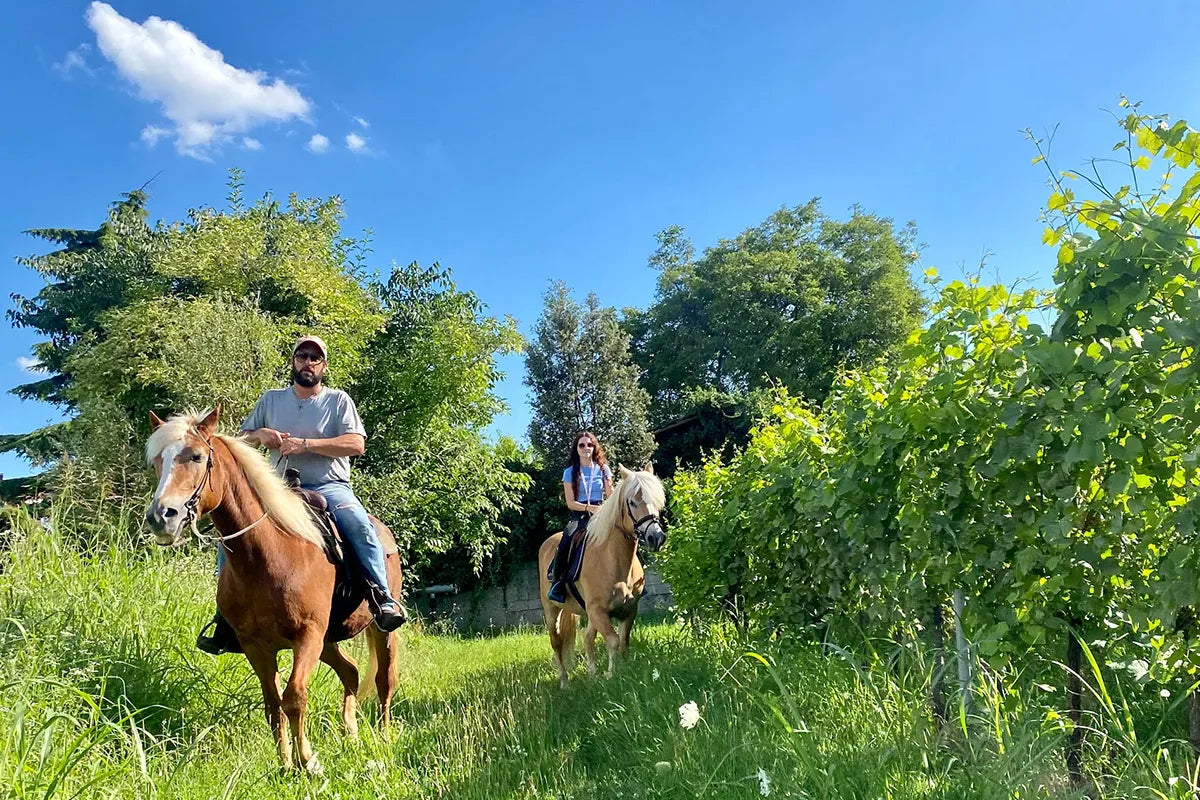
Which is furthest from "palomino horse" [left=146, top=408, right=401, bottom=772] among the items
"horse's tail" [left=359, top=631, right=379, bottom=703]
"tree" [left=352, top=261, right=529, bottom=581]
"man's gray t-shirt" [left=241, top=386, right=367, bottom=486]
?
"tree" [left=352, top=261, right=529, bottom=581]

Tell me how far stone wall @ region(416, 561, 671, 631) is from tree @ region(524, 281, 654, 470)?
19.5 ft

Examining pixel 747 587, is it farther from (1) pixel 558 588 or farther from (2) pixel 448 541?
(2) pixel 448 541

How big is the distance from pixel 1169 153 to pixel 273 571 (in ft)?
14.8

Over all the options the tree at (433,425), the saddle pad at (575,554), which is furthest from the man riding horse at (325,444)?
the tree at (433,425)

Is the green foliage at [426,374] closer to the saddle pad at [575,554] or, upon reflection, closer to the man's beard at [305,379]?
the saddle pad at [575,554]

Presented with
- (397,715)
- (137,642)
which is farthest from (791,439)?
(137,642)

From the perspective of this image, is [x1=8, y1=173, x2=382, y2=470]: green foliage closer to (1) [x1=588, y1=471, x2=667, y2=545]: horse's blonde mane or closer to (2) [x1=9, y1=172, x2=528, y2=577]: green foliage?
(2) [x1=9, y1=172, x2=528, y2=577]: green foliage

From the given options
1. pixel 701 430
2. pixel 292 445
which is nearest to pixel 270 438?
pixel 292 445

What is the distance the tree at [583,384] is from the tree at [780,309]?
6.23 metres

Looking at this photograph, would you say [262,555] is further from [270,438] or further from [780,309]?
[780,309]

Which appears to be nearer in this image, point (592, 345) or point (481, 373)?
point (481, 373)

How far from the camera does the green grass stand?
8.05 ft

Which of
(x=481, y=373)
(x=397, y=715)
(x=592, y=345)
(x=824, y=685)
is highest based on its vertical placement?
(x=592, y=345)

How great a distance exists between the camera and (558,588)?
6.83m
